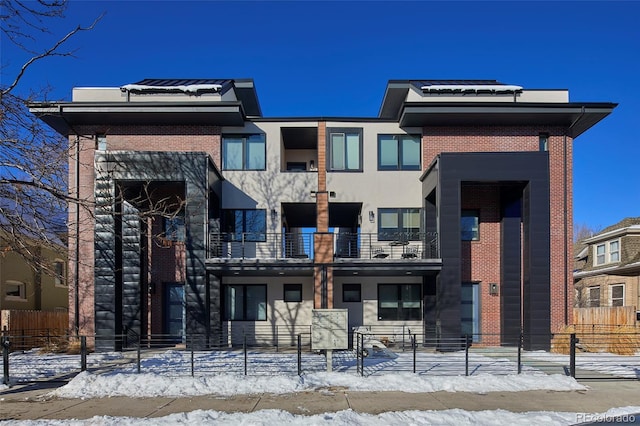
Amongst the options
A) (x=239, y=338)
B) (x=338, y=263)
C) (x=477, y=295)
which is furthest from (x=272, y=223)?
(x=477, y=295)

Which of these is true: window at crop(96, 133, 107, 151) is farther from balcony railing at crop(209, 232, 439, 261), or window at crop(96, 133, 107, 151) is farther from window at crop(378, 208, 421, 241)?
window at crop(378, 208, 421, 241)

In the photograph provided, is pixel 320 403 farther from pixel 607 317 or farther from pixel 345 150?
pixel 607 317

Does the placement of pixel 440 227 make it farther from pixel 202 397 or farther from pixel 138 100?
pixel 138 100

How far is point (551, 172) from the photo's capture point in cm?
1634

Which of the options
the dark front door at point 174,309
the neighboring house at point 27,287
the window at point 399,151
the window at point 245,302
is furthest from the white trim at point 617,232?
the neighboring house at point 27,287

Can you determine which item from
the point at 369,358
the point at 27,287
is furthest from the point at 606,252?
the point at 27,287

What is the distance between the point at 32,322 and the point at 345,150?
44.9 ft

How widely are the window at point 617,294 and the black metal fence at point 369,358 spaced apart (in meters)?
11.7

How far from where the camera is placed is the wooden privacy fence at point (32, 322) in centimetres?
1578

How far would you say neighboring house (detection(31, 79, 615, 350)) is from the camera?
14.6 metres

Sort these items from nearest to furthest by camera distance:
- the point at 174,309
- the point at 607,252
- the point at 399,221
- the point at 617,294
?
the point at 174,309, the point at 399,221, the point at 617,294, the point at 607,252

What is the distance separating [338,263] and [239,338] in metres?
4.78

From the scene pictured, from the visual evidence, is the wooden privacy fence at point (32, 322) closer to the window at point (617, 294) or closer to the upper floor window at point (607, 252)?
the window at point (617, 294)

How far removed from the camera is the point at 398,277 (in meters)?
16.7
